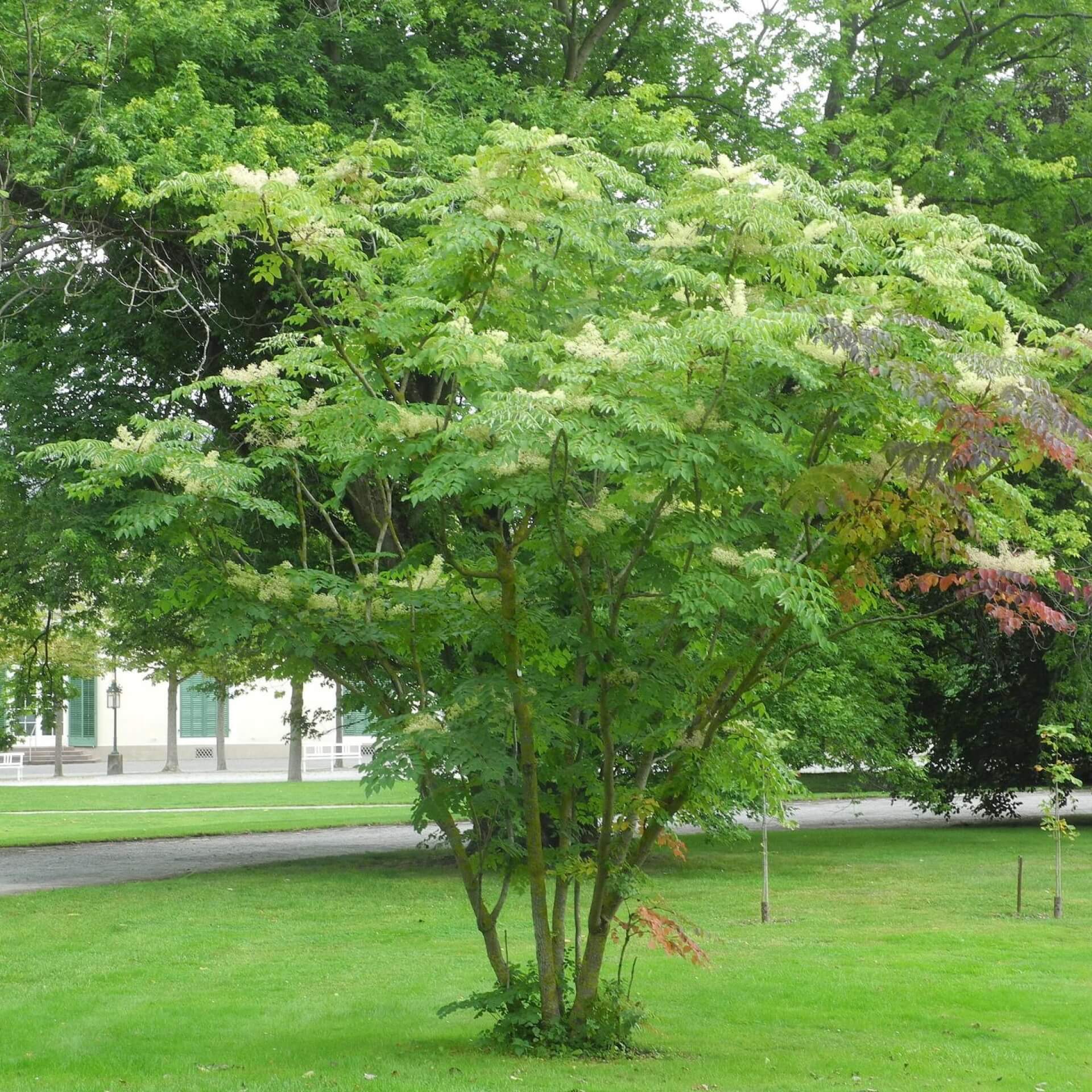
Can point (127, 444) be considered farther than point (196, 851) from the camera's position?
No

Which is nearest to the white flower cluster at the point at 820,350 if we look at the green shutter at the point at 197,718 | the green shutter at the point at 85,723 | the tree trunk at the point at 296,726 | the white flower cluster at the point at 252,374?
the white flower cluster at the point at 252,374

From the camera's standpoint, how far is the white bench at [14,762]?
49688 mm

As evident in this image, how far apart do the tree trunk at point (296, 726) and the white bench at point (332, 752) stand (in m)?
4.54

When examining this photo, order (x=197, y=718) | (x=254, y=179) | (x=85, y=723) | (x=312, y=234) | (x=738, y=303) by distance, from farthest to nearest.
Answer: (x=197, y=718) < (x=85, y=723) < (x=312, y=234) < (x=254, y=179) < (x=738, y=303)

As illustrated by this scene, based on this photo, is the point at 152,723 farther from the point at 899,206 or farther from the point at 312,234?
the point at 899,206

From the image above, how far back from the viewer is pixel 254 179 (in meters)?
6.73

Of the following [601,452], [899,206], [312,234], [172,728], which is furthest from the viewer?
[172,728]

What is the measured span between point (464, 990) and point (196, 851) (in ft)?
45.8

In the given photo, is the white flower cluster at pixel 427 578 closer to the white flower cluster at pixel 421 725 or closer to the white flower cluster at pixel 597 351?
the white flower cluster at pixel 421 725

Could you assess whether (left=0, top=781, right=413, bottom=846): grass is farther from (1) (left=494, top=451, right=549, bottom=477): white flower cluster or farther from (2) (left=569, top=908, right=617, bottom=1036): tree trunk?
(1) (left=494, top=451, right=549, bottom=477): white flower cluster

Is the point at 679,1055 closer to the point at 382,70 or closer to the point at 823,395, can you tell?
the point at 823,395

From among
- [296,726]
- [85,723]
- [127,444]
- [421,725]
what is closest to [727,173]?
[421,725]

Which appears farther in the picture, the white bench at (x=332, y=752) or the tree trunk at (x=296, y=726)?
the white bench at (x=332, y=752)

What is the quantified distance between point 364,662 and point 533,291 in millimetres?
2443
